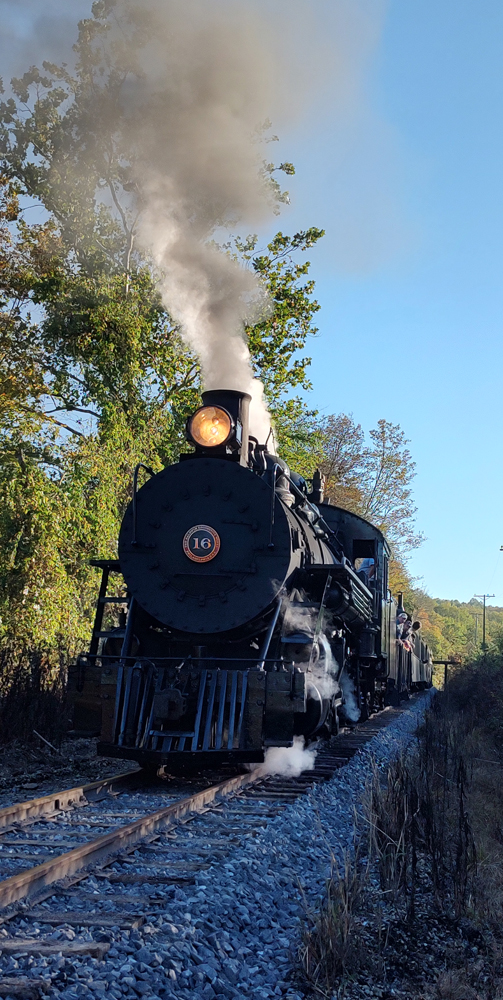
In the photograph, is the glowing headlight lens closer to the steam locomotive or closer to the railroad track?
the steam locomotive

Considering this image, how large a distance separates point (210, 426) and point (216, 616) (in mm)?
1838

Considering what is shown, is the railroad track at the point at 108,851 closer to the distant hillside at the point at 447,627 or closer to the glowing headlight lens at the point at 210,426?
the glowing headlight lens at the point at 210,426

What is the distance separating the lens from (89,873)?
4062 mm

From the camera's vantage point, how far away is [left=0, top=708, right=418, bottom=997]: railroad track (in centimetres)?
328

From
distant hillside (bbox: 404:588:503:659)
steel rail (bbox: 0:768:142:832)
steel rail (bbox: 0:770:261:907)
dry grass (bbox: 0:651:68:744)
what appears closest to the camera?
steel rail (bbox: 0:770:261:907)

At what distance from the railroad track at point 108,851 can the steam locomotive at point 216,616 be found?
48cm

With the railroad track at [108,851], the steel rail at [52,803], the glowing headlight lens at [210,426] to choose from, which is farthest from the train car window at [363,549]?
the steel rail at [52,803]

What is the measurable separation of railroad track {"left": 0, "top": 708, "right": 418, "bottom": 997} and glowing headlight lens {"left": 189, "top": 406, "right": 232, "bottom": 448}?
3.07 meters

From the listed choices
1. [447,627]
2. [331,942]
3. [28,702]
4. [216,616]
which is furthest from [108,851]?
[447,627]

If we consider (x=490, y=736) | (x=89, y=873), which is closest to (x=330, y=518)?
(x=490, y=736)

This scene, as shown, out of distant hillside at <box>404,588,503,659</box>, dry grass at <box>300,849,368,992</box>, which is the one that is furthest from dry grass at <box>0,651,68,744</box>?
distant hillside at <box>404,588,503,659</box>

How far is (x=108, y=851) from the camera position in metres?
4.45

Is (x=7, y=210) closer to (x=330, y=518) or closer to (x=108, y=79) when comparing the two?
(x=108, y=79)

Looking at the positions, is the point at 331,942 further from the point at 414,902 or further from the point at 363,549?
the point at 363,549
